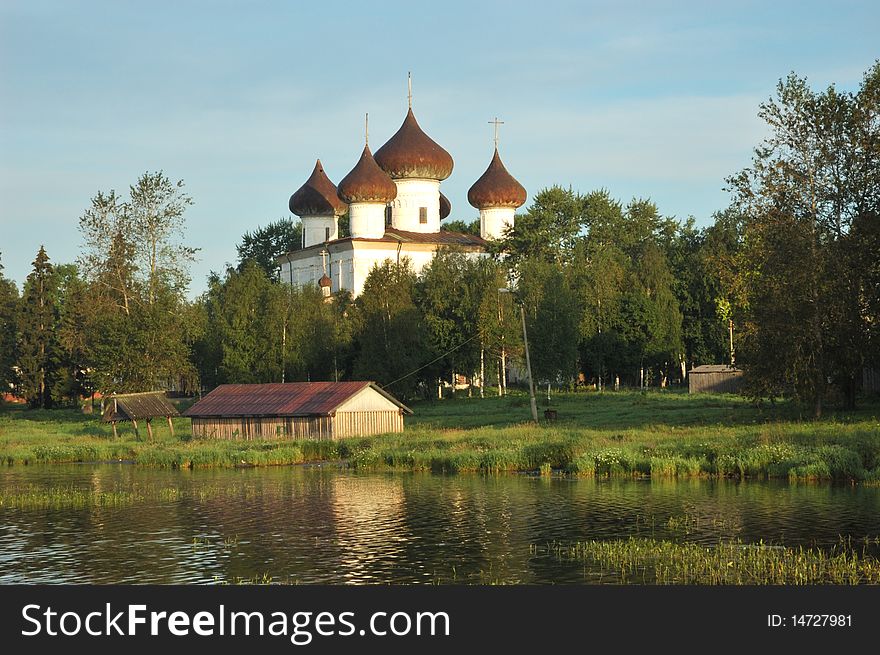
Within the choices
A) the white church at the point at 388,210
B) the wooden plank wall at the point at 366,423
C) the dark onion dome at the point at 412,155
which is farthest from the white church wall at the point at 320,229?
the wooden plank wall at the point at 366,423

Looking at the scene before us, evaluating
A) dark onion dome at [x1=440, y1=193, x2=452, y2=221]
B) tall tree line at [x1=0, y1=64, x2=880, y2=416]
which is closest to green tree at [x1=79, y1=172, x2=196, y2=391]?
tall tree line at [x1=0, y1=64, x2=880, y2=416]

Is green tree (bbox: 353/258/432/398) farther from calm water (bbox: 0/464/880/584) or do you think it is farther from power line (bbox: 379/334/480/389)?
calm water (bbox: 0/464/880/584)

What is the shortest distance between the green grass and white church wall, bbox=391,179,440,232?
6939 cm

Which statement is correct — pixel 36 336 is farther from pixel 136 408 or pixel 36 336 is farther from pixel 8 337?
pixel 136 408

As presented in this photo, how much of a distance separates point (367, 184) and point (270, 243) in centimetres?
3763

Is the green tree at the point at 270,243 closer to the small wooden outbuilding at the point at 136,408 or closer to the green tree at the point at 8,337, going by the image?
the green tree at the point at 8,337

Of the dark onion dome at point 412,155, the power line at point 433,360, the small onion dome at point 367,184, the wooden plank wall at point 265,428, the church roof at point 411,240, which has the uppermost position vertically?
the dark onion dome at point 412,155

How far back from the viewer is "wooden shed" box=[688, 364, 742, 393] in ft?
235

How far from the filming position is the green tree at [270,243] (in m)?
122

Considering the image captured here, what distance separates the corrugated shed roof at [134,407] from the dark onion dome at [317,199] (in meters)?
41.2

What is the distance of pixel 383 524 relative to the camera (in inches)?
1125

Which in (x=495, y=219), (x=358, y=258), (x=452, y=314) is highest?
(x=495, y=219)

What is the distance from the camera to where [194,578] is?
71.9 feet

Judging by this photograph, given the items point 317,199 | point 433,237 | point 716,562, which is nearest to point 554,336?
point 433,237
